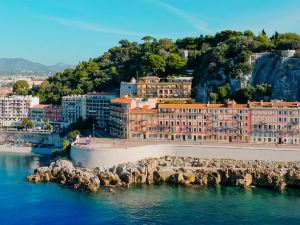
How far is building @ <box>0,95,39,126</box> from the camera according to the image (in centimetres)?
7712

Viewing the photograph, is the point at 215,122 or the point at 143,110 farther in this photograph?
the point at 143,110

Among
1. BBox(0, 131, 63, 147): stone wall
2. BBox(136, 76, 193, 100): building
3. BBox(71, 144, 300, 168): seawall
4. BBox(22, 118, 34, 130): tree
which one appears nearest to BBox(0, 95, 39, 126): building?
BBox(22, 118, 34, 130): tree

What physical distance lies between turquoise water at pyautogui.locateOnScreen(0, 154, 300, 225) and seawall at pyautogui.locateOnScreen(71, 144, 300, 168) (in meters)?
4.89

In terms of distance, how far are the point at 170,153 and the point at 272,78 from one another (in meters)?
18.2

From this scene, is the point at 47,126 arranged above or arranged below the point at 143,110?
below

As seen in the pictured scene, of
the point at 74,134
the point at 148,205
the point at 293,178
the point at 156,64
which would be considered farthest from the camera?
the point at 156,64

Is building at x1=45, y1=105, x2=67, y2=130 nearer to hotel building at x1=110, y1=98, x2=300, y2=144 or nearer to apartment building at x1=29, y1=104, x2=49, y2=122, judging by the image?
apartment building at x1=29, y1=104, x2=49, y2=122

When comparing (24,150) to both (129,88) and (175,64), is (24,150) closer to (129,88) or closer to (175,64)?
(129,88)

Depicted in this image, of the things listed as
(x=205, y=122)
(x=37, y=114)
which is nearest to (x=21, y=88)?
(x=37, y=114)

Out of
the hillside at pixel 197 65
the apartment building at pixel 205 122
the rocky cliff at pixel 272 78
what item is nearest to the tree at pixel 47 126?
the hillside at pixel 197 65

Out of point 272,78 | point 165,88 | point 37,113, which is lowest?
point 37,113

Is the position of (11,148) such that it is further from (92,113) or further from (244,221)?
(244,221)

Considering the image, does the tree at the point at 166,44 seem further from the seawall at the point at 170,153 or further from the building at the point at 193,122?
the seawall at the point at 170,153

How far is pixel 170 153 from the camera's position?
4875cm
